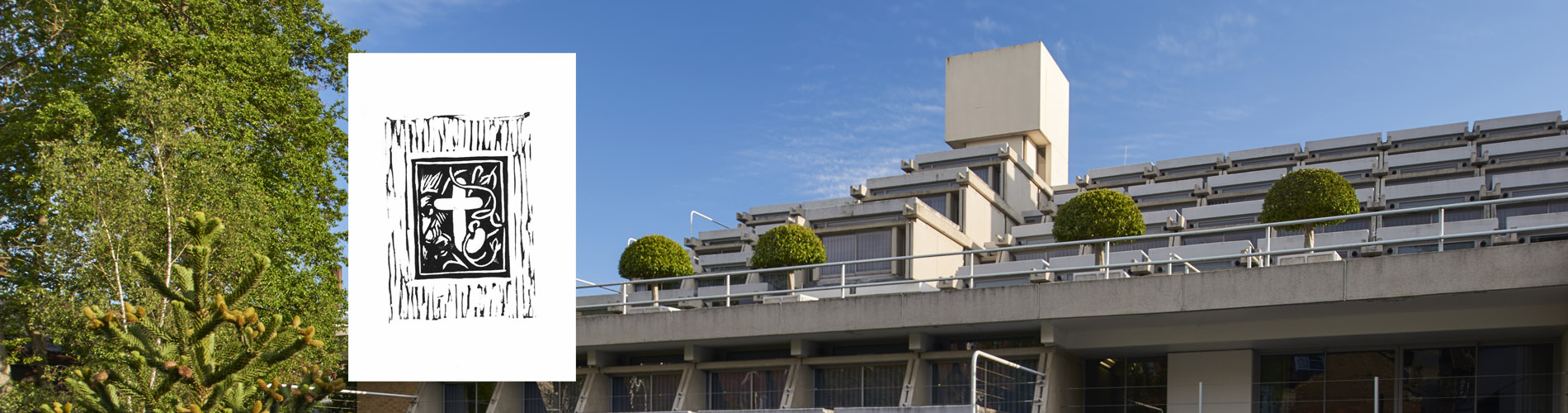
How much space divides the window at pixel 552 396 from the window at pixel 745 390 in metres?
2.70

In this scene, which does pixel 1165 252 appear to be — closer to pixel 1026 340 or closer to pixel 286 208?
pixel 1026 340

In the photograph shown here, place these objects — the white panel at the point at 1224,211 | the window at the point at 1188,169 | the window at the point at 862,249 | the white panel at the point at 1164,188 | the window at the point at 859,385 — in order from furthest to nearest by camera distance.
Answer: the window at the point at 1188,169
the white panel at the point at 1164,188
the window at the point at 862,249
the white panel at the point at 1224,211
the window at the point at 859,385

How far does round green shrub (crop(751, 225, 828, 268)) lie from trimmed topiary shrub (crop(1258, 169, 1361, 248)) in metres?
7.74

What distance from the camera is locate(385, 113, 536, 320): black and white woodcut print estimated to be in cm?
877

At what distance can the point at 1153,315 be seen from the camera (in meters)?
17.1

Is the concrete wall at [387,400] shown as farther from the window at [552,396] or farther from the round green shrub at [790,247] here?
the round green shrub at [790,247]

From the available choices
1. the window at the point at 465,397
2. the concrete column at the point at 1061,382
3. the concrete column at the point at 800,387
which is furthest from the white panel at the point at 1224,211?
the window at the point at 465,397

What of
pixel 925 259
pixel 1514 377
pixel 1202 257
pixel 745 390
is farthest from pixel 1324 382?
pixel 925 259

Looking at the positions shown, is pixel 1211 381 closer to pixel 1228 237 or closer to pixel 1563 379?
pixel 1563 379

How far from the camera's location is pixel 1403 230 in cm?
1800

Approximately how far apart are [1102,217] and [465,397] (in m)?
12.7

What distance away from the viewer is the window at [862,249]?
1038 inches

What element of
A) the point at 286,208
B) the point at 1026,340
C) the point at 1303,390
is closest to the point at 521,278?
the point at 1026,340

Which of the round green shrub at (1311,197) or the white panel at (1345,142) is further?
the white panel at (1345,142)
